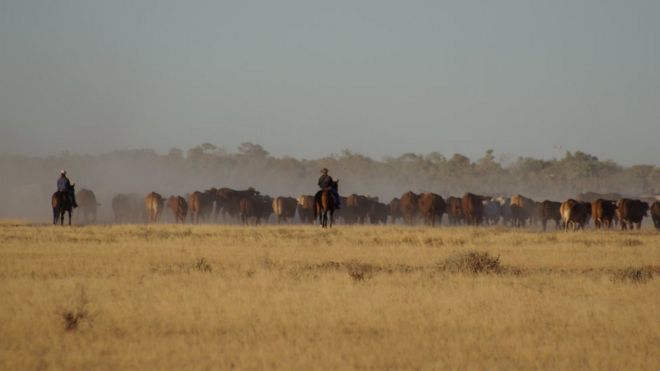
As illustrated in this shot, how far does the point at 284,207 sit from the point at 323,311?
45310 mm

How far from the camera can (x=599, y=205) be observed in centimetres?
4509

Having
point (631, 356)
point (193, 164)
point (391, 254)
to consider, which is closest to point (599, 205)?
point (391, 254)

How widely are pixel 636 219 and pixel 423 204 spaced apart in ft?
35.2

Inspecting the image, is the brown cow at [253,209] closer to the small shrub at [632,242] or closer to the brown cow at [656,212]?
the brown cow at [656,212]

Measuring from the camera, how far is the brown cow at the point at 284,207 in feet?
190

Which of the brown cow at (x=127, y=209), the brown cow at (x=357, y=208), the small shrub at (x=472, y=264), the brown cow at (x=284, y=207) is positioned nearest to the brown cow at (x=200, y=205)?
the brown cow at (x=284, y=207)

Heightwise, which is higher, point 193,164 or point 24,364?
point 193,164

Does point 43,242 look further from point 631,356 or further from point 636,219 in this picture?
point 636,219

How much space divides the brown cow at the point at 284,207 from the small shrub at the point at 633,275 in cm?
3955

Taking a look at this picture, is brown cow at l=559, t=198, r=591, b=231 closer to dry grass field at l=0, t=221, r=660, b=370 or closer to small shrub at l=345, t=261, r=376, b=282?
dry grass field at l=0, t=221, r=660, b=370

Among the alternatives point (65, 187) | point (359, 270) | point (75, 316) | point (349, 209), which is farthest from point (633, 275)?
point (349, 209)

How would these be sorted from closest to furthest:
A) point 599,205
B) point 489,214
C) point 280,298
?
point 280,298 → point 599,205 → point 489,214

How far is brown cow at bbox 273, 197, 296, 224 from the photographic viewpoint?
57781 millimetres

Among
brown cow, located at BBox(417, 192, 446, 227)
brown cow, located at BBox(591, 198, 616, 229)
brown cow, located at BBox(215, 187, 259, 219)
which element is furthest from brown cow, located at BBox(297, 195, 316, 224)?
brown cow, located at BBox(591, 198, 616, 229)
